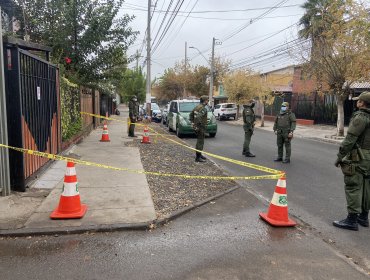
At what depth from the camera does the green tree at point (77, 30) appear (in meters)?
12.8

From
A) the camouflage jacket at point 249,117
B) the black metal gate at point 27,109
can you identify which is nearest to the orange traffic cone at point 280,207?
the black metal gate at point 27,109

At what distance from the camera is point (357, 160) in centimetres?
471

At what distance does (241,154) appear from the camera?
11555mm

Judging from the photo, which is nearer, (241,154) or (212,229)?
(212,229)

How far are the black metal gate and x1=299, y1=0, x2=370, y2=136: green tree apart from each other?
13.5 meters

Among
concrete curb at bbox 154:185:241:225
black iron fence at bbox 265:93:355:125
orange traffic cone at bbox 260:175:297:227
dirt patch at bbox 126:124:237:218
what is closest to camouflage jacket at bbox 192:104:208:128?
dirt patch at bbox 126:124:237:218

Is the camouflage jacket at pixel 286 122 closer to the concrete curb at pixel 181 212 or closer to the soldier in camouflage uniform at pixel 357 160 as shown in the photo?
the concrete curb at pixel 181 212

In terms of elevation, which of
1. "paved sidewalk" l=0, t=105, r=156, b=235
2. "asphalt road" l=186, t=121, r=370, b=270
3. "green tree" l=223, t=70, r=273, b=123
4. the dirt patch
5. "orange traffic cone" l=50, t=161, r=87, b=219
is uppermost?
"green tree" l=223, t=70, r=273, b=123

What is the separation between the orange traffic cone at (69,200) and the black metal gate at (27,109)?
1.45m

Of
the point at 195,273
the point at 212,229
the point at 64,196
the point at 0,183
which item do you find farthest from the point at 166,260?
the point at 0,183

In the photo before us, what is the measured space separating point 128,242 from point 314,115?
26532 millimetres

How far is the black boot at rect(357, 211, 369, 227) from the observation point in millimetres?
5007

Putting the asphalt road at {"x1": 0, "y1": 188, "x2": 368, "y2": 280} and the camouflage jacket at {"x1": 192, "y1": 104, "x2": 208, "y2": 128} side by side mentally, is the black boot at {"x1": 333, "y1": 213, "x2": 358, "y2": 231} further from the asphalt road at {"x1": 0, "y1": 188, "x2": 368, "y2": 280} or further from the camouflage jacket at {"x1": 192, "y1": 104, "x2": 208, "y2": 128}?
the camouflage jacket at {"x1": 192, "y1": 104, "x2": 208, "y2": 128}

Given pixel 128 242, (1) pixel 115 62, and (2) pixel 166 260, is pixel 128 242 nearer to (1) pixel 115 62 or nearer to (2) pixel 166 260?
(2) pixel 166 260
